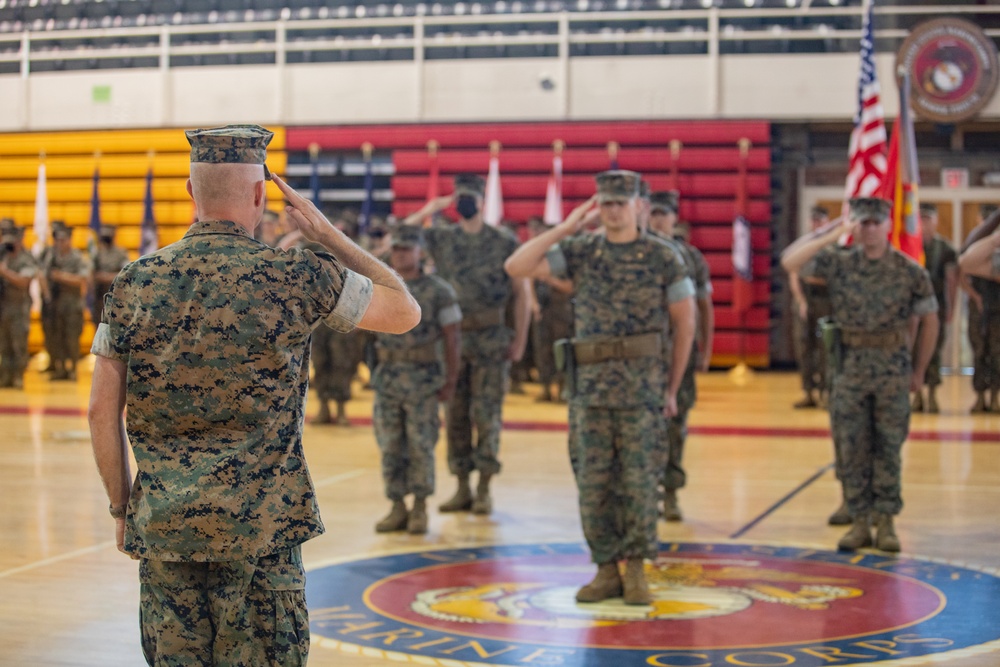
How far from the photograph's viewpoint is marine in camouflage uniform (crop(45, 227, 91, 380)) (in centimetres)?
1405

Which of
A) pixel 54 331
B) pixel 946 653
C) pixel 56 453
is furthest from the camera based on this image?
pixel 54 331

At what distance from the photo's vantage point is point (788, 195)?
16266mm

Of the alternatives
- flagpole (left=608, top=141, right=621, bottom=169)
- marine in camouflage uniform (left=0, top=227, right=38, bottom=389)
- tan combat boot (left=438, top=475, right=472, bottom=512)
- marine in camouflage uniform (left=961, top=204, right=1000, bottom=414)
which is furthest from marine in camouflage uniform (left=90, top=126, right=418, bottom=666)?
flagpole (left=608, top=141, right=621, bottom=169)

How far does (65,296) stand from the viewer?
1434cm

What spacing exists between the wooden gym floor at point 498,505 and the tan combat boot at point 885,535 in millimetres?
90

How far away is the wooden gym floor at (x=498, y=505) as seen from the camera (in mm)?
4656

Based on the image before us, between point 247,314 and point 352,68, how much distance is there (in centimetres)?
1472

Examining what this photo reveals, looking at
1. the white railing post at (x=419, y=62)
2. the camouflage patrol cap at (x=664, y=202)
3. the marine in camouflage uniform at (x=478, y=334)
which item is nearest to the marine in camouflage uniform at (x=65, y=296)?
the white railing post at (x=419, y=62)

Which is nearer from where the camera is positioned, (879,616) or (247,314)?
(247,314)

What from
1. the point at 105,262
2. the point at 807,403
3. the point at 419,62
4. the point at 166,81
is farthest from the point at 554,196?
the point at 166,81

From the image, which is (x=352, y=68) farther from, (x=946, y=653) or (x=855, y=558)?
(x=946, y=653)

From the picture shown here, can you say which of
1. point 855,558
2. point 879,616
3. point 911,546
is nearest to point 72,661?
point 879,616

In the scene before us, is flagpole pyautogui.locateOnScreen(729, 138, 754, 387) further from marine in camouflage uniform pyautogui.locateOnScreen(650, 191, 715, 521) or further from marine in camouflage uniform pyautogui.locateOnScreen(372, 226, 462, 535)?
marine in camouflage uniform pyautogui.locateOnScreen(372, 226, 462, 535)

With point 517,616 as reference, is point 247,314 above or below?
above
